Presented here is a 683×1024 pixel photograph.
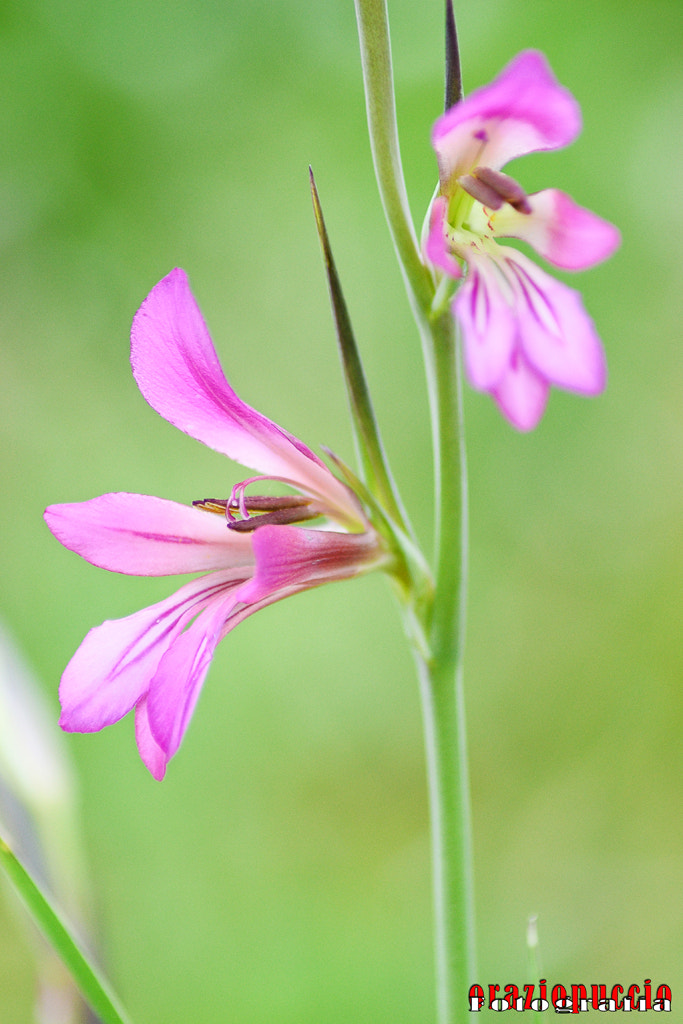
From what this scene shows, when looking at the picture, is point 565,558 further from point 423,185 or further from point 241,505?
point 241,505

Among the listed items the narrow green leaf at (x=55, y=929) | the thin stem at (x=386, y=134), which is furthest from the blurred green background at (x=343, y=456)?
the thin stem at (x=386, y=134)

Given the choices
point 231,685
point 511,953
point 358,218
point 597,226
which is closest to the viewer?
point 597,226

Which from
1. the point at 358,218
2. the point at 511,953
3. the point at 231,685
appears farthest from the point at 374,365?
the point at 511,953

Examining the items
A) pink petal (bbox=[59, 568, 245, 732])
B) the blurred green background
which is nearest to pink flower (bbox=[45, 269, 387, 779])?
pink petal (bbox=[59, 568, 245, 732])

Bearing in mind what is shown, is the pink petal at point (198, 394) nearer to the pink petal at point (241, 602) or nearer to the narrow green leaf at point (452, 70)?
the pink petal at point (241, 602)

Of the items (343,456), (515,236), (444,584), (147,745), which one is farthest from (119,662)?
(343,456)

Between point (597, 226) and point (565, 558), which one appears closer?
point (597, 226)
